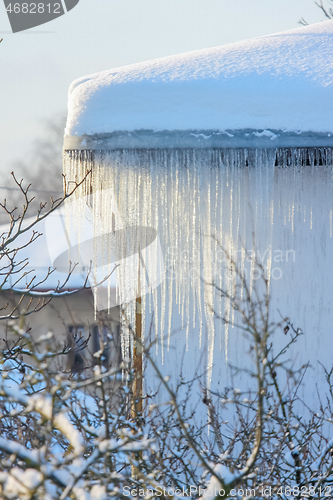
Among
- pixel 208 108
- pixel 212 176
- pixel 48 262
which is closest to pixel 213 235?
pixel 212 176

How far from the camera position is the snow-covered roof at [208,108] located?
3.38 meters

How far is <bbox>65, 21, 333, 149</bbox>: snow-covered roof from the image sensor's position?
338 cm

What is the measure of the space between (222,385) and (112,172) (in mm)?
2031

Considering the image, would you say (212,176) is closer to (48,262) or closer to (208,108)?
(208,108)

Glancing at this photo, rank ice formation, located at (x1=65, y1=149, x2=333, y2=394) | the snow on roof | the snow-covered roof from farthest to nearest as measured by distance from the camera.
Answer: the snow on roof → ice formation, located at (x1=65, y1=149, x2=333, y2=394) → the snow-covered roof

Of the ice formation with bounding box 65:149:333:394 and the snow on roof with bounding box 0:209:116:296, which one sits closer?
the ice formation with bounding box 65:149:333:394

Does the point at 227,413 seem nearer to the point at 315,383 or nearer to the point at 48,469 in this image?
the point at 315,383

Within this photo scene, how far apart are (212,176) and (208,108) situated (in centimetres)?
62

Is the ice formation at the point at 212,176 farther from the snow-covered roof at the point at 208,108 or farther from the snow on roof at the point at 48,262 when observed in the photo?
the snow on roof at the point at 48,262

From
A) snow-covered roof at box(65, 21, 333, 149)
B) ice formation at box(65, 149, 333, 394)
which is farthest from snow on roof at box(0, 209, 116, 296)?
snow-covered roof at box(65, 21, 333, 149)

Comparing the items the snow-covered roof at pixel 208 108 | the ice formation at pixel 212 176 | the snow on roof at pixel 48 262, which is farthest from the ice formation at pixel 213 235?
the snow on roof at pixel 48 262

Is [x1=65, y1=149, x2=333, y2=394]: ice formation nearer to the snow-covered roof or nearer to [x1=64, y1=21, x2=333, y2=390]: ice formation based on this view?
[x1=64, y1=21, x2=333, y2=390]: ice formation

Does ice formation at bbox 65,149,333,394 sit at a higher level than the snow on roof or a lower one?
lower

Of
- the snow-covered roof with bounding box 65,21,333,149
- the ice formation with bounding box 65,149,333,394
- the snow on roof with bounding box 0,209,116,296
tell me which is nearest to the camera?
the snow-covered roof with bounding box 65,21,333,149
